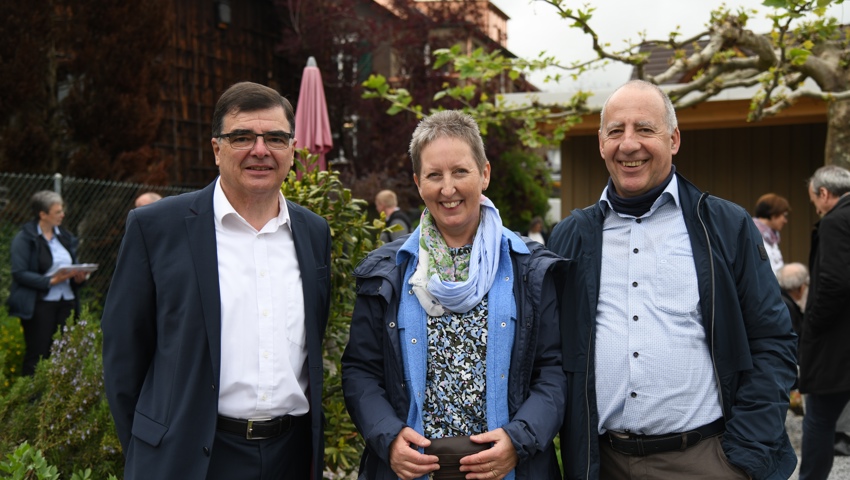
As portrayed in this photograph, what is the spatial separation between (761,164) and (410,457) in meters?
12.4

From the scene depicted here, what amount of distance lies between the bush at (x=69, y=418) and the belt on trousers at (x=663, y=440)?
2.54m

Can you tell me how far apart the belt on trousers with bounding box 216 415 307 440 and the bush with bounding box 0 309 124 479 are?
1534mm

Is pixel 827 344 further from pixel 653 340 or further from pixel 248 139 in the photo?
pixel 248 139

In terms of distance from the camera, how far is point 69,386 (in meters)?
4.25

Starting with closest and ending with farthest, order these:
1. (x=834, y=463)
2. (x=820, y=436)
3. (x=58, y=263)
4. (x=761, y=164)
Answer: (x=820, y=436), (x=834, y=463), (x=58, y=263), (x=761, y=164)

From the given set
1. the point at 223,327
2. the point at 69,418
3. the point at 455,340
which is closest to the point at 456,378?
the point at 455,340

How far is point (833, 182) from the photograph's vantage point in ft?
18.1

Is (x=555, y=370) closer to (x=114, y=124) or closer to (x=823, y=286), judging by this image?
(x=823, y=286)

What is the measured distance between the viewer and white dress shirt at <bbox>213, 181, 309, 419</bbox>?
2.77 metres

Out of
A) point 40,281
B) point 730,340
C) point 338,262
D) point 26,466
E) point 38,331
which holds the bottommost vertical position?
point 38,331

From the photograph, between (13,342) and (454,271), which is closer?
(454,271)

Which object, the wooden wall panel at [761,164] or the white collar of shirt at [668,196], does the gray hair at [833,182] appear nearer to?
the white collar of shirt at [668,196]

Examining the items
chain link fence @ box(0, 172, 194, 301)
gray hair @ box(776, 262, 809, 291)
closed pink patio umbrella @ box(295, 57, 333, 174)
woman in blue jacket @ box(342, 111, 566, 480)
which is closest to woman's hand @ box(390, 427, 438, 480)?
woman in blue jacket @ box(342, 111, 566, 480)

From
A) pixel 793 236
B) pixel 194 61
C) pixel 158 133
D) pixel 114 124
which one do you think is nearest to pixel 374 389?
pixel 114 124
